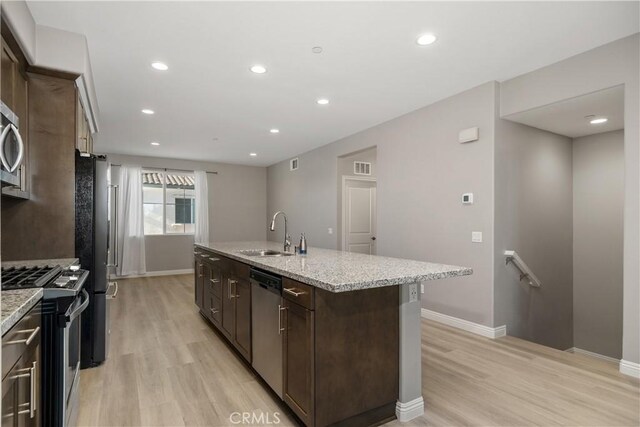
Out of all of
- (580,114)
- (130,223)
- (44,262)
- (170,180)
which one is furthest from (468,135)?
(130,223)

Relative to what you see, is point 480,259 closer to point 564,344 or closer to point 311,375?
point 564,344

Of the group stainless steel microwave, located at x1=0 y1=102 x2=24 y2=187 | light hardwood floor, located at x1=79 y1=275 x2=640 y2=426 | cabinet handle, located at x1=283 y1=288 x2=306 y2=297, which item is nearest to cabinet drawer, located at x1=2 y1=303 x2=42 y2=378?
stainless steel microwave, located at x1=0 y1=102 x2=24 y2=187

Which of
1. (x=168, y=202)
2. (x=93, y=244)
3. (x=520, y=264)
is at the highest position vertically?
(x=168, y=202)

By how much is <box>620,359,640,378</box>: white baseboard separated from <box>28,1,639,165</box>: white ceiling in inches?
102

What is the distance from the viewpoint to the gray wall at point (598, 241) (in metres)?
4.20

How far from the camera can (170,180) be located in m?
7.82

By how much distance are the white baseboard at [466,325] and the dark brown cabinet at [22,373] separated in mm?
3607

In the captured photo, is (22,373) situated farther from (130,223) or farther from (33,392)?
(130,223)

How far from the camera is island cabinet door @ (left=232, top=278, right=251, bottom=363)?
271 cm

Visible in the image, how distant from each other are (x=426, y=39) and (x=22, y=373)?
3159 millimetres

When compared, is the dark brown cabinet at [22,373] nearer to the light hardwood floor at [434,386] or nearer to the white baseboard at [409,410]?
the light hardwood floor at [434,386]

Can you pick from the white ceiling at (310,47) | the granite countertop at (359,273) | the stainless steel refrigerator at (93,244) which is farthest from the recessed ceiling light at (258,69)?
the granite countertop at (359,273)

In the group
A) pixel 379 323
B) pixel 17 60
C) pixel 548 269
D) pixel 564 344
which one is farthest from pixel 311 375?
pixel 564 344

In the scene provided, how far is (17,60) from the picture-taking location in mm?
2348
